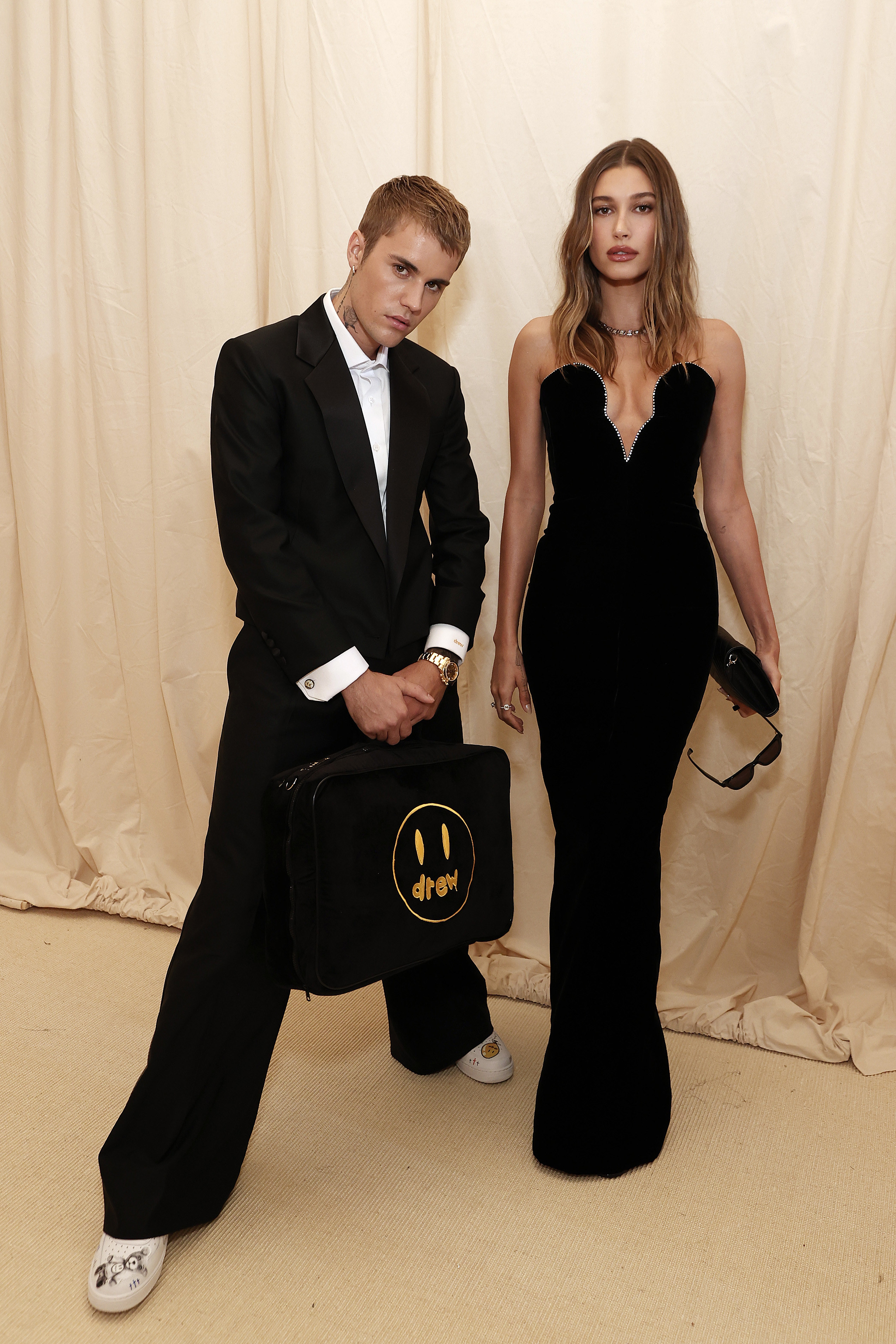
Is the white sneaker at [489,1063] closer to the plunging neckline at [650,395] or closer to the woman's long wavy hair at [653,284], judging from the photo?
the plunging neckline at [650,395]

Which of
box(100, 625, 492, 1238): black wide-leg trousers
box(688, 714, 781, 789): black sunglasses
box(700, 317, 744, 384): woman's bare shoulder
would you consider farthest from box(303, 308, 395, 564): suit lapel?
box(688, 714, 781, 789): black sunglasses

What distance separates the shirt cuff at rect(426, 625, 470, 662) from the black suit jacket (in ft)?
0.07

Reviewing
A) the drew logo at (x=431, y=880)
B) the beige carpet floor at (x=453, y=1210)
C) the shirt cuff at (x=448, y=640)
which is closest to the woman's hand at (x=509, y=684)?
the shirt cuff at (x=448, y=640)

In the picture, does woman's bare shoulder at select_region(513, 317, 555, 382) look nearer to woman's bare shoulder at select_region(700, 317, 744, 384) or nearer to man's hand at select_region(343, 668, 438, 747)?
woman's bare shoulder at select_region(700, 317, 744, 384)

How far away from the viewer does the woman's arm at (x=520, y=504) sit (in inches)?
74.4

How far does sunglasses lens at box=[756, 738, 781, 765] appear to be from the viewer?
1920 millimetres

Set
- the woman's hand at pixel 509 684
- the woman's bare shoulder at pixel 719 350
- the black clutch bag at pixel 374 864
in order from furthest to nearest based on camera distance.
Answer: the woman's hand at pixel 509 684, the woman's bare shoulder at pixel 719 350, the black clutch bag at pixel 374 864

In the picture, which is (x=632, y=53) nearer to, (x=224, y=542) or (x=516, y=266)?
(x=516, y=266)

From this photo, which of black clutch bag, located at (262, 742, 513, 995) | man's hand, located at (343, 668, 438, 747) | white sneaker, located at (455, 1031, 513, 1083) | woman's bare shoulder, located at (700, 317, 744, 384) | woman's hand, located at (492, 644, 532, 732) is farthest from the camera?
white sneaker, located at (455, 1031, 513, 1083)

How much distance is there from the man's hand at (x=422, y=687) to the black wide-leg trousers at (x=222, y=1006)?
1.6 inches

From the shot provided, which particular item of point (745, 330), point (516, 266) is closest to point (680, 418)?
point (745, 330)

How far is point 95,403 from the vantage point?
2.74 m

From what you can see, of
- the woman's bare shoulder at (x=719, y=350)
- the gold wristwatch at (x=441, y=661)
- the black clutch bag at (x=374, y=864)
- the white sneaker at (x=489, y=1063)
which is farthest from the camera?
the white sneaker at (x=489, y=1063)

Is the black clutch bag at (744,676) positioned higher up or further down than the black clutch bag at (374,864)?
higher up
